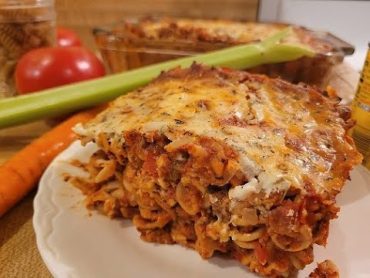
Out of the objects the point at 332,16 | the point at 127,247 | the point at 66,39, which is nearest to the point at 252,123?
the point at 127,247

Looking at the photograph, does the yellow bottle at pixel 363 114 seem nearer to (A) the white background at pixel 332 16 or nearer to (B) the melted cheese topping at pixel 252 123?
(B) the melted cheese topping at pixel 252 123

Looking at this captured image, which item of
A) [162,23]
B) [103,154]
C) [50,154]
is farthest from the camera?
[162,23]

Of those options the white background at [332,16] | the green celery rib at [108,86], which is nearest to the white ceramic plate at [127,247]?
the green celery rib at [108,86]

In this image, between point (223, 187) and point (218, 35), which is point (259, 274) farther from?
point (218, 35)

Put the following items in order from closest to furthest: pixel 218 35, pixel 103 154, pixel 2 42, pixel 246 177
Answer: pixel 246 177, pixel 103 154, pixel 2 42, pixel 218 35

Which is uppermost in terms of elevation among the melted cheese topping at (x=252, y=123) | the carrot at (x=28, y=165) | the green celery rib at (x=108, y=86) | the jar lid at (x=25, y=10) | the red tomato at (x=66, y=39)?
the jar lid at (x=25, y=10)

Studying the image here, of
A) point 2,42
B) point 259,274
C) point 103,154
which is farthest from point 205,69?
point 2,42
